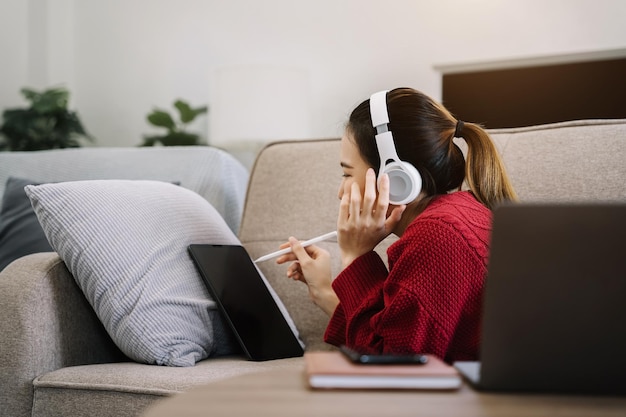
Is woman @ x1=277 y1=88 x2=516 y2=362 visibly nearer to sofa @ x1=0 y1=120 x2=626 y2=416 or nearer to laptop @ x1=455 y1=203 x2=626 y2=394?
sofa @ x1=0 y1=120 x2=626 y2=416

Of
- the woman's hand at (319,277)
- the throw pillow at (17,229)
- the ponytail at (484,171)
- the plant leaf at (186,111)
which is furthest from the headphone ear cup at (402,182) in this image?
the plant leaf at (186,111)

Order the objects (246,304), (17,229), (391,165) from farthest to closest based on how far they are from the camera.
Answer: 1. (17,229)
2. (246,304)
3. (391,165)

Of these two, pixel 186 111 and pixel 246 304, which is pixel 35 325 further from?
pixel 186 111

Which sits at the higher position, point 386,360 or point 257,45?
point 257,45

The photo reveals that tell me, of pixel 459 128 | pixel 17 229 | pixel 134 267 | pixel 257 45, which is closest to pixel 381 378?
pixel 459 128

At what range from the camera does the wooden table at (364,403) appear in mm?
549

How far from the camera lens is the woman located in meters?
1.04

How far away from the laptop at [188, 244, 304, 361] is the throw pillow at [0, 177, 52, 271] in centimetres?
59


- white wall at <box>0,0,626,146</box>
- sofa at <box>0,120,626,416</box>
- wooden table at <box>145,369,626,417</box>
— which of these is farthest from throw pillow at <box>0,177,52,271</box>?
wooden table at <box>145,369,626,417</box>

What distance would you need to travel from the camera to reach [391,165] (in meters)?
1.23

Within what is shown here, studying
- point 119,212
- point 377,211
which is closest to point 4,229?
point 119,212

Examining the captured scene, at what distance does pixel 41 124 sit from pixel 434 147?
2.62 m

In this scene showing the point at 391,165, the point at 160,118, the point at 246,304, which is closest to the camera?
the point at 391,165

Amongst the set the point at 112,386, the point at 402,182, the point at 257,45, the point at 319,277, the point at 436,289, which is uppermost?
the point at 257,45
